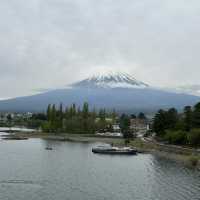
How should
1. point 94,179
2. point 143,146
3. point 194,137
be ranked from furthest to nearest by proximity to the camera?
point 143,146 → point 194,137 → point 94,179

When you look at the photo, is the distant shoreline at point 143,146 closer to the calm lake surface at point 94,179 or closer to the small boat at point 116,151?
the calm lake surface at point 94,179

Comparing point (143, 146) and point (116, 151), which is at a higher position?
point (143, 146)

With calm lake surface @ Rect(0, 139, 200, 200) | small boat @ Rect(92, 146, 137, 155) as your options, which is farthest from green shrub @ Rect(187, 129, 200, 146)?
small boat @ Rect(92, 146, 137, 155)

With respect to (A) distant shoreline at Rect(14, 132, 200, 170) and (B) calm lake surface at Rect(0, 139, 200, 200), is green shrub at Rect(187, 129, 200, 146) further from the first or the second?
(B) calm lake surface at Rect(0, 139, 200, 200)

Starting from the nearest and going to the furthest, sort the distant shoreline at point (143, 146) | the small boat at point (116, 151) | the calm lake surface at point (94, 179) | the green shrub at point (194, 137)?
the calm lake surface at point (94, 179)
the distant shoreline at point (143, 146)
the green shrub at point (194, 137)
the small boat at point (116, 151)

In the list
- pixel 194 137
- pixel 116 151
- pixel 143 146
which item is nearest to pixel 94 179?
pixel 194 137

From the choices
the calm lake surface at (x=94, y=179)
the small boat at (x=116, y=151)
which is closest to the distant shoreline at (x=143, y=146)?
the calm lake surface at (x=94, y=179)

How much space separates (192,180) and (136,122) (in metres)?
103

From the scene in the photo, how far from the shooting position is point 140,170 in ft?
145

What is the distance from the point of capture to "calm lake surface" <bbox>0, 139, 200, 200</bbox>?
3048 centimetres

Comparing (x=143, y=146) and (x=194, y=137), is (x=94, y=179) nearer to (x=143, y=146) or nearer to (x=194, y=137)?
(x=194, y=137)

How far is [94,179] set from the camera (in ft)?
122

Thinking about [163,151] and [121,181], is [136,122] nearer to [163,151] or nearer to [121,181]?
[163,151]

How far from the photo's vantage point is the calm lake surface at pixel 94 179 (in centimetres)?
3048
